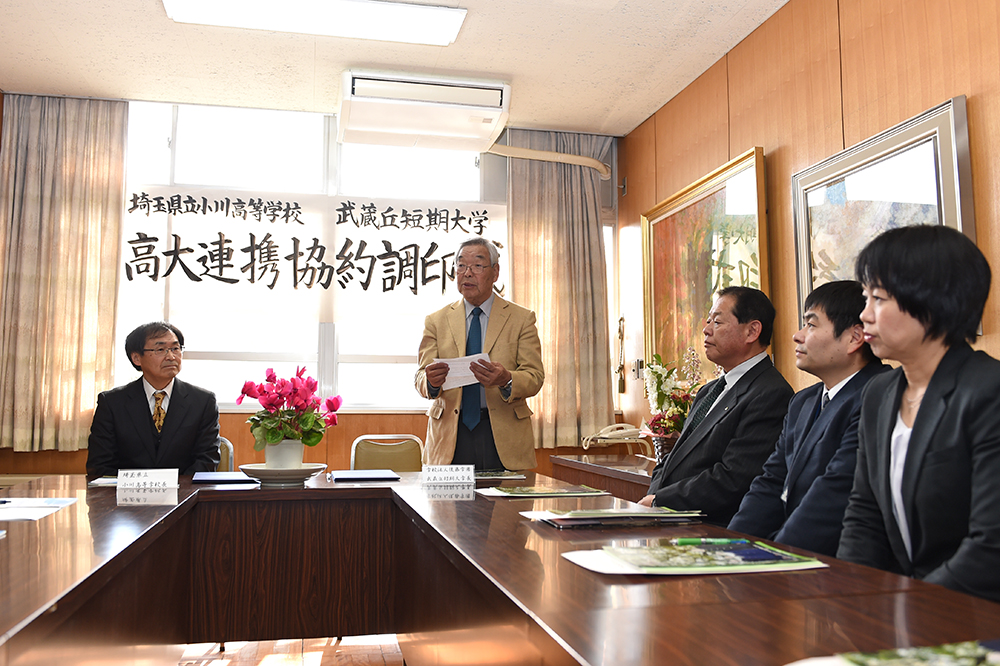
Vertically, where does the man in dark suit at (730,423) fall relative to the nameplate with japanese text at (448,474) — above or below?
above

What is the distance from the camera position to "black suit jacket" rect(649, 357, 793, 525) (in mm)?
2271

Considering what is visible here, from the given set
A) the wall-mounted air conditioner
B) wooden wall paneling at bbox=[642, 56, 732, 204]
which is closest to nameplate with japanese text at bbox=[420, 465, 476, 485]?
wooden wall paneling at bbox=[642, 56, 732, 204]

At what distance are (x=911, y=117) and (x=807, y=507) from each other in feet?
6.33

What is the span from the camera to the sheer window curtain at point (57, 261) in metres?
4.87

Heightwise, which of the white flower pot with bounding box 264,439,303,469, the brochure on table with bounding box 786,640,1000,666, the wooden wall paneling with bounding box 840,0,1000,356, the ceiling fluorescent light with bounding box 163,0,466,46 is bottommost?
the brochure on table with bounding box 786,640,1000,666

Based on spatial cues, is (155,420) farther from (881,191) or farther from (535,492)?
(881,191)

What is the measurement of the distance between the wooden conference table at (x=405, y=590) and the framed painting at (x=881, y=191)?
5.72ft

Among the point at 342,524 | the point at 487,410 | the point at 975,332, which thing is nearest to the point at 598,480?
the point at 487,410

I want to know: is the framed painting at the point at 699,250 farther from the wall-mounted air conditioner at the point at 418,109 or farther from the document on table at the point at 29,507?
the document on table at the point at 29,507

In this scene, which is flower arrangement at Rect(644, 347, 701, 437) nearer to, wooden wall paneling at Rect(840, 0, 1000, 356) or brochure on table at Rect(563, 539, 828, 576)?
wooden wall paneling at Rect(840, 0, 1000, 356)

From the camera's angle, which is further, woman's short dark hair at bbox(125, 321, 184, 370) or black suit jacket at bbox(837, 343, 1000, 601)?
woman's short dark hair at bbox(125, 321, 184, 370)

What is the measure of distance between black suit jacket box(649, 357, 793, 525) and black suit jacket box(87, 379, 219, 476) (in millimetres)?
1961

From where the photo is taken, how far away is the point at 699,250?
179 inches

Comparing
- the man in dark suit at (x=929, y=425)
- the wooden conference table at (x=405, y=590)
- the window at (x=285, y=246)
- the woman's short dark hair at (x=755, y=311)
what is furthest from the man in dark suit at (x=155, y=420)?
the man in dark suit at (x=929, y=425)
